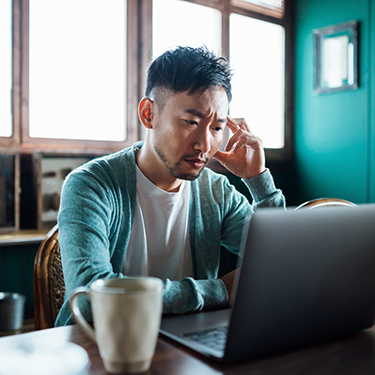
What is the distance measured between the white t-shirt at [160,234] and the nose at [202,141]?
18 centimetres

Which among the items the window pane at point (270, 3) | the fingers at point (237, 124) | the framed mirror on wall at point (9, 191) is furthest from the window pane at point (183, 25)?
the fingers at point (237, 124)

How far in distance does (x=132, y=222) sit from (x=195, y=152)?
0.26 meters

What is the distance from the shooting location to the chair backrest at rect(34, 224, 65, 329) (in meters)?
1.00

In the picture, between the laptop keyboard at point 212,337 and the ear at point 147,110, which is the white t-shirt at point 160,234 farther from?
the laptop keyboard at point 212,337

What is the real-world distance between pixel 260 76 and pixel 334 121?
745 mm

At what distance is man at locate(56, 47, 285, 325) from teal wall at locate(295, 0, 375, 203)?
7.81 feet

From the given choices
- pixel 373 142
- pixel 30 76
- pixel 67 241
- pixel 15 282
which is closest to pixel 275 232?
pixel 67 241

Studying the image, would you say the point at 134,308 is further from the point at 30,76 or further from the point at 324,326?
the point at 30,76

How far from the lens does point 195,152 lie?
1.24 metres

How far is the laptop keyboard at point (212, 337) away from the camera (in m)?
0.62

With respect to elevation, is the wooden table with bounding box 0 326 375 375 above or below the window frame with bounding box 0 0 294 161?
below

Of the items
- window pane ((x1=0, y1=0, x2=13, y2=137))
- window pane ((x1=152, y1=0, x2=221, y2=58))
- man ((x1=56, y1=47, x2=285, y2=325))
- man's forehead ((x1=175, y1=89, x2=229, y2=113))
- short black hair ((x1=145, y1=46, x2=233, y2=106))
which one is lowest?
man ((x1=56, y1=47, x2=285, y2=325))

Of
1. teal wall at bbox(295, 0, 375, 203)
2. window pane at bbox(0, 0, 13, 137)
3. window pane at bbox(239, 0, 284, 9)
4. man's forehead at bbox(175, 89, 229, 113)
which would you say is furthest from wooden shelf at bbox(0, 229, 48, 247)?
window pane at bbox(239, 0, 284, 9)

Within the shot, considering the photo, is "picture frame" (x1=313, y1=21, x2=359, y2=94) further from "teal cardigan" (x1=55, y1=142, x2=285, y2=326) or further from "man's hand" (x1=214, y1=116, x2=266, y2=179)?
"teal cardigan" (x1=55, y1=142, x2=285, y2=326)
